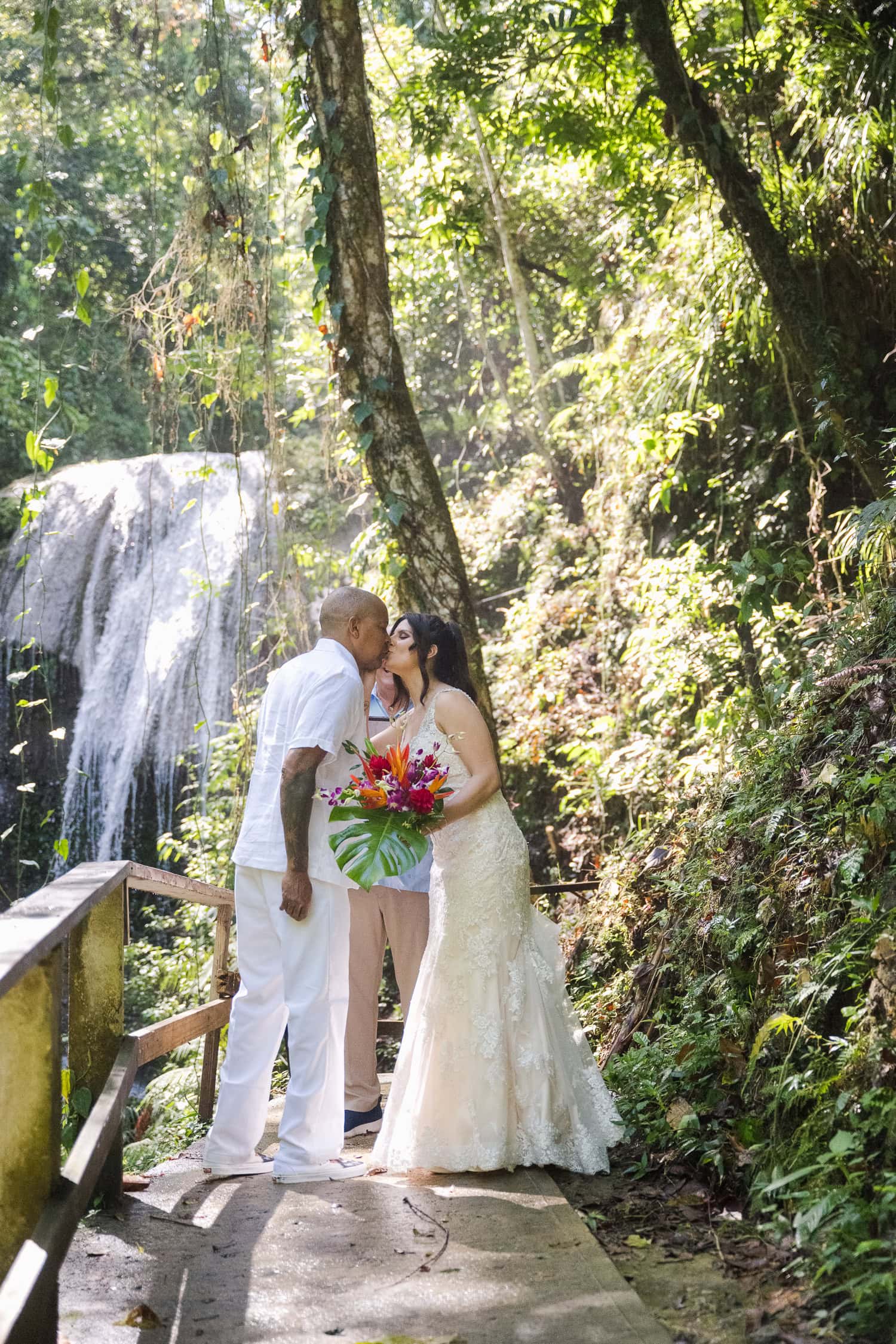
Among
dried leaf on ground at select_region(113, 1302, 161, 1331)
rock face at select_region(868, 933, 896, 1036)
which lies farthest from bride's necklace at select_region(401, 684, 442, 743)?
dried leaf on ground at select_region(113, 1302, 161, 1331)

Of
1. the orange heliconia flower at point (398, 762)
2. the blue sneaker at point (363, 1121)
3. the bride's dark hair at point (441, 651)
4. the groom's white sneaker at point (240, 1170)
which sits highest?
the bride's dark hair at point (441, 651)

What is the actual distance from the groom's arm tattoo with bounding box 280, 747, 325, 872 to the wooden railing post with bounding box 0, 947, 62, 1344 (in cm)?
159

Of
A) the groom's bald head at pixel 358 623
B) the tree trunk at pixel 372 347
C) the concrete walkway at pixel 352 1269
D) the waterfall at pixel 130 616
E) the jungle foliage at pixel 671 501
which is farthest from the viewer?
the waterfall at pixel 130 616

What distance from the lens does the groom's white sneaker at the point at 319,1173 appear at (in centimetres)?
396

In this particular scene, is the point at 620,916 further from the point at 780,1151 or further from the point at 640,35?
the point at 640,35

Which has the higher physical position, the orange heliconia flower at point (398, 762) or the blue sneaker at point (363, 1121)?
the orange heliconia flower at point (398, 762)

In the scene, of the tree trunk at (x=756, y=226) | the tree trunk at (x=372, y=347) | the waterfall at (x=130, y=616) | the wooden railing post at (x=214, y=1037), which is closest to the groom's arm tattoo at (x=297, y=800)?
the wooden railing post at (x=214, y=1037)

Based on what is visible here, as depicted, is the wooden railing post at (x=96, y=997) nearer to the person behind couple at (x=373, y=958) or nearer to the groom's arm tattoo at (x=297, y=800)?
the groom's arm tattoo at (x=297, y=800)

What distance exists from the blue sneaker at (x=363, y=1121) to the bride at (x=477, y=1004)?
87 cm

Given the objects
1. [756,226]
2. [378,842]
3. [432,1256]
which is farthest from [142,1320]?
[756,226]

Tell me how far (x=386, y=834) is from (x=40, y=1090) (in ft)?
5.66

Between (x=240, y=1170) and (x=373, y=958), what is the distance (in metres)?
1.41

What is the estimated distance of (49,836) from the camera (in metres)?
14.4

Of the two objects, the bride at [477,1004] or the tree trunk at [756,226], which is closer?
the bride at [477,1004]
